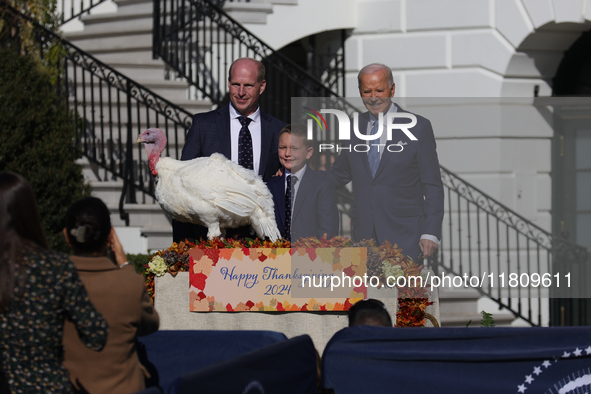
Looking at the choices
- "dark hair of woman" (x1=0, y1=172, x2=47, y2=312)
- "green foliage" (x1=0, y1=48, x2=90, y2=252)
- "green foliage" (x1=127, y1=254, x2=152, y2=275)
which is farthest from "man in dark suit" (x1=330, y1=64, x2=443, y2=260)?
"green foliage" (x1=0, y1=48, x2=90, y2=252)

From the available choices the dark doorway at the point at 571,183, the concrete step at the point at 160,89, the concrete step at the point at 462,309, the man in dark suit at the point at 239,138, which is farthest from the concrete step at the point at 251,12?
the dark doorway at the point at 571,183

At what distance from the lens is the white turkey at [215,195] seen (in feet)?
12.5

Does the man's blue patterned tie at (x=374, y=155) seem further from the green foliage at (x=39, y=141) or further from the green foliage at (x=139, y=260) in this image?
Result: the green foliage at (x=39, y=141)

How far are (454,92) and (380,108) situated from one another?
509 cm

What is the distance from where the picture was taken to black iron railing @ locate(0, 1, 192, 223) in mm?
8344

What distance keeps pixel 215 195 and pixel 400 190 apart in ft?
3.61

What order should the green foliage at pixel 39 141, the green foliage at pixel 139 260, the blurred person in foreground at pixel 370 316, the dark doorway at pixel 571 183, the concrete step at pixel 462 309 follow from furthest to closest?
the green foliage at pixel 139 260 → the green foliage at pixel 39 141 → the concrete step at pixel 462 309 → the dark doorway at pixel 571 183 → the blurred person in foreground at pixel 370 316

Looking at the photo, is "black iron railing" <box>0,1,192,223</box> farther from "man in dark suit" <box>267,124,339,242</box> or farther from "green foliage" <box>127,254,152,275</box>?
"man in dark suit" <box>267,124,339,242</box>

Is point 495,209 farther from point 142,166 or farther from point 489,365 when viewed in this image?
point 142,166

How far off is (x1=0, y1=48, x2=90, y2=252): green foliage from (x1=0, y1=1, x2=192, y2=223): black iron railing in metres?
0.46

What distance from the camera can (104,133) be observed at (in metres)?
9.07

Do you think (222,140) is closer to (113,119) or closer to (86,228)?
(86,228)

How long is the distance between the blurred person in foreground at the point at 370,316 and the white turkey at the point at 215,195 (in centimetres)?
77

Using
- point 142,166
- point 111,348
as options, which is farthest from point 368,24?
point 111,348
